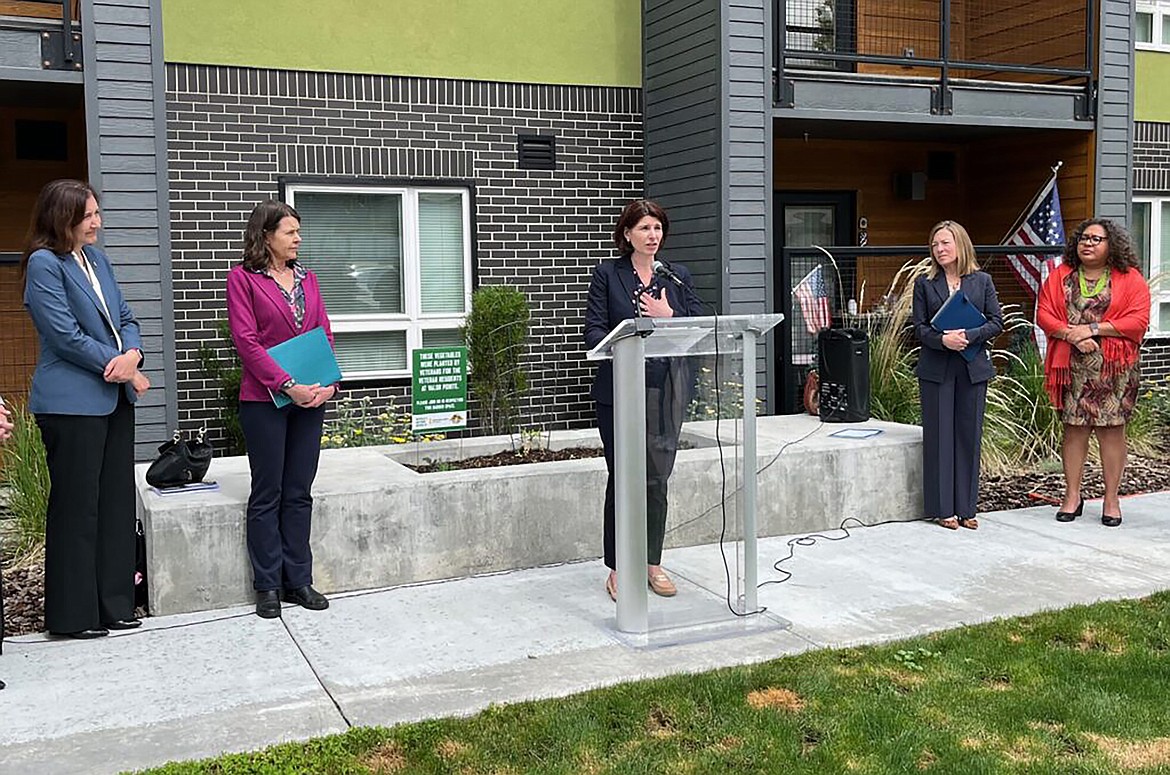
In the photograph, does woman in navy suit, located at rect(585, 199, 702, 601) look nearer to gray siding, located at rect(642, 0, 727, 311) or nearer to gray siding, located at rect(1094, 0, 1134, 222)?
gray siding, located at rect(642, 0, 727, 311)

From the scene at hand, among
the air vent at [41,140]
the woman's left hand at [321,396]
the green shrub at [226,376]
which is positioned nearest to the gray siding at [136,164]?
the green shrub at [226,376]

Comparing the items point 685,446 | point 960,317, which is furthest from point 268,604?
point 960,317

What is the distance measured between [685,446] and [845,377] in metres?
3.52

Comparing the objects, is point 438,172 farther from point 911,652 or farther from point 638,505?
point 911,652

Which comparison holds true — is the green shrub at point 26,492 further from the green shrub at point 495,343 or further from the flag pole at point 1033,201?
the flag pole at point 1033,201

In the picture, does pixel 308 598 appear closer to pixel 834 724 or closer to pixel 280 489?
pixel 280 489

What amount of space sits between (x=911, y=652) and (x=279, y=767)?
2.69 m

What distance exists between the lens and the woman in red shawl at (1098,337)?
7344mm

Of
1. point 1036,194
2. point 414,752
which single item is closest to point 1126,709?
point 414,752

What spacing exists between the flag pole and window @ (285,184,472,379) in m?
5.86

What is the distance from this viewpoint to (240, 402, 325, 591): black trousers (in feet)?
18.5

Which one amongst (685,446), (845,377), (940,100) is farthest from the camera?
(940,100)

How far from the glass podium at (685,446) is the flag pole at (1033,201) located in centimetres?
744

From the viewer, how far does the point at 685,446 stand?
556 centimetres
